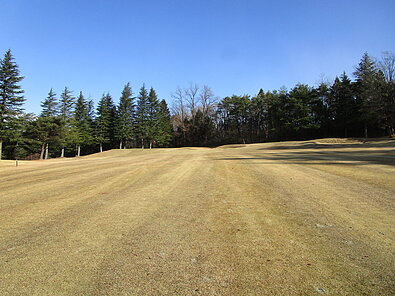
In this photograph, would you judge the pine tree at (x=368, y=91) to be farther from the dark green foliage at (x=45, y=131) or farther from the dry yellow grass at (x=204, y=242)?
the dark green foliage at (x=45, y=131)

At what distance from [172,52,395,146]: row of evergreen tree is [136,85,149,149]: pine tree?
967cm

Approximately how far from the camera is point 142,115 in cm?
5778

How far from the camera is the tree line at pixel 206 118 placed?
126 feet

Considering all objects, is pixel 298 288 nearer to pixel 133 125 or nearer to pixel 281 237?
pixel 281 237

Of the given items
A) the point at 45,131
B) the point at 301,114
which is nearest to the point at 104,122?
the point at 45,131

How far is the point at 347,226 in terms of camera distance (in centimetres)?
342

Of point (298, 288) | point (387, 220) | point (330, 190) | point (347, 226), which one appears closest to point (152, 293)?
point (298, 288)

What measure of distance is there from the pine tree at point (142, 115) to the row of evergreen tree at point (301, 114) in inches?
381

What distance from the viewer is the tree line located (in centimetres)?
3844

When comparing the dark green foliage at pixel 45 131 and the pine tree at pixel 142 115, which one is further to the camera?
the pine tree at pixel 142 115

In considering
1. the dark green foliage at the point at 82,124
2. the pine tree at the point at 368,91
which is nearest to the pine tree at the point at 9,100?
the dark green foliage at the point at 82,124

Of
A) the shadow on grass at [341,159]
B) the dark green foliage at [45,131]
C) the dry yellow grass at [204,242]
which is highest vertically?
the dark green foliage at [45,131]

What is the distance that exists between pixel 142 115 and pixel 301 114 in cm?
3839

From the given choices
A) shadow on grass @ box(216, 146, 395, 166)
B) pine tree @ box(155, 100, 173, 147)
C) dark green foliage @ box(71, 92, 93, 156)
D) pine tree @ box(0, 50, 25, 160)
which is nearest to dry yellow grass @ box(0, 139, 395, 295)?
shadow on grass @ box(216, 146, 395, 166)
